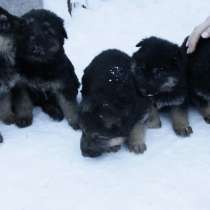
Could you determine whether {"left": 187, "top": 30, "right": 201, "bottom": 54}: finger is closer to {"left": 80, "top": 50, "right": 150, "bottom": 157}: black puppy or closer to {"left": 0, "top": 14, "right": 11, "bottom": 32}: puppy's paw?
{"left": 80, "top": 50, "right": 150, "bottom": 157}: black puppy

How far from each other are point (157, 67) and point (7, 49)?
1.39 m

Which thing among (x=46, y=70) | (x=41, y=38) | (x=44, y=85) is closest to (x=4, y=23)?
(x=41, y=38)

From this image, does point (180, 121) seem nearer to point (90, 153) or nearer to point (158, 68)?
point (158, 68)

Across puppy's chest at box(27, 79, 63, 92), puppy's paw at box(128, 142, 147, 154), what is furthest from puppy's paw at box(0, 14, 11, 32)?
puppy's paw at box(128, 142, 147, 154)

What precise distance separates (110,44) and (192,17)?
1.43m

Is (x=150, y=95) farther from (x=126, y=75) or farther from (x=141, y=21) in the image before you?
(x=141, y=21)

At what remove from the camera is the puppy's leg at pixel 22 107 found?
4.82 meters

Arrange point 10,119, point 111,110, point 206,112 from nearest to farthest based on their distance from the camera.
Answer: point 111,110 < point 206,112 < point 10,119

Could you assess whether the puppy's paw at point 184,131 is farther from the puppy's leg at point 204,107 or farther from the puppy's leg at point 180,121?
the puppy's leg at point 204,107

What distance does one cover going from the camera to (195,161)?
14.0 feet

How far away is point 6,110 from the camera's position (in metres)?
4.87

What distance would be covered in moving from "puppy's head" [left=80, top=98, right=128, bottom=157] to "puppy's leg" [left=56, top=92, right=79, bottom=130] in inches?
22.3

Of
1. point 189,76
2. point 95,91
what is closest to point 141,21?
point 189,76

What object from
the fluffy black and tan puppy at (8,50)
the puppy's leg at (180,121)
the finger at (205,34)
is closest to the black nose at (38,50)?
the fluffy black and tan puppy at (8,50)
